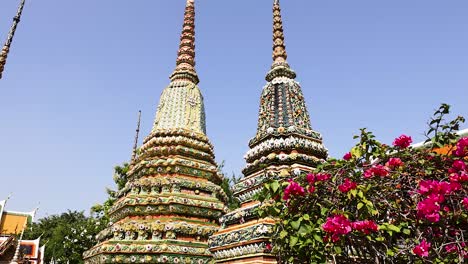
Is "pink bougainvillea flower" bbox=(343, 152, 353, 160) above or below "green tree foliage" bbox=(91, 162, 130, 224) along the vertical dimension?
below

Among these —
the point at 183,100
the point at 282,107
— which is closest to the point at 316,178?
the point at 282,107

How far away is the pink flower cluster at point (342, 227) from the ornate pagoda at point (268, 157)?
222 cm

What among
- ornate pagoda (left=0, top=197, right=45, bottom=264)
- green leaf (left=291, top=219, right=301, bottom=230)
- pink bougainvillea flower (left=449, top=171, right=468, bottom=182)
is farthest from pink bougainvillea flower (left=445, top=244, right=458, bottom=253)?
ornate pagoda (left=0, top=197, right=45, bottom=264)

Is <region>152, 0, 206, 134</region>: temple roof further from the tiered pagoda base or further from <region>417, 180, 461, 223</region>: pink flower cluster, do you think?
<region>417, 180, 461, 223</region>: pink flower cluster

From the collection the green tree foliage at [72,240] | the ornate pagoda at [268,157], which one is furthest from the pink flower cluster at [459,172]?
the green tree foliage at [72,240]

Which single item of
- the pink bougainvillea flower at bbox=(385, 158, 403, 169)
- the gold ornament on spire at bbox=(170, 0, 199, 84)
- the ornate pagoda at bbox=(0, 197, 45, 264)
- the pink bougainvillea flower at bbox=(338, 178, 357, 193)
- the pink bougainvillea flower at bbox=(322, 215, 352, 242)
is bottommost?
the pink bougainvillea flower at bbox=(322, 215, 352, 242)

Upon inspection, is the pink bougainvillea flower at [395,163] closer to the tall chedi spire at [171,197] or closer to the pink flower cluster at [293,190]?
the pink flower cluster at [293,190]

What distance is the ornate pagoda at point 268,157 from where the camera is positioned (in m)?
6.34

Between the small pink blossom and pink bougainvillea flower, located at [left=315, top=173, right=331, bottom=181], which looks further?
pink bougainvillea flower, located at [left=315, top=173, right=331, bottom=181]

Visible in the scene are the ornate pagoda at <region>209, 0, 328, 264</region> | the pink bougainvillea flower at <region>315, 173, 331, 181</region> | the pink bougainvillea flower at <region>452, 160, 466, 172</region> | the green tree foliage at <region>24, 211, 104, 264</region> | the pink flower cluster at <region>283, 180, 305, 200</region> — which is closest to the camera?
the pink bougainvillea flower at <region>452, 160, 466, 172</region>

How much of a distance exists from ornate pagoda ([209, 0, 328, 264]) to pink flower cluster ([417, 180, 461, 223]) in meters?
2.45

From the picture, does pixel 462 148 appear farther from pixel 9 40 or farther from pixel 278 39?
pixel 9 40

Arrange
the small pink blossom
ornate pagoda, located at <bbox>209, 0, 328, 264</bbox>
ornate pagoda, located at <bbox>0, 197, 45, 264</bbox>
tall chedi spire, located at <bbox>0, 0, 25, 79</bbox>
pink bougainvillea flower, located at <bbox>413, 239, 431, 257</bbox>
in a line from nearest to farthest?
pink bougainvillea flower, located at <bbox>413, 239, 431, 257</bbox>, the small pink blossom, ornate pagoda, located at <bbox>209, 0, 328, 264</bbox>, tall chedi spire, located at <bbox>0, 0, 25, 79</bbox>, ornate pagoda, located at <bbox>0, 197, 45, 264</bbox>

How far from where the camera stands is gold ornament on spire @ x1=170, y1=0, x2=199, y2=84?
1437 cm
